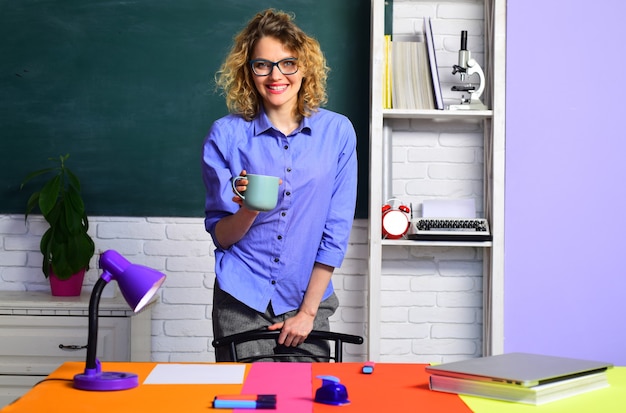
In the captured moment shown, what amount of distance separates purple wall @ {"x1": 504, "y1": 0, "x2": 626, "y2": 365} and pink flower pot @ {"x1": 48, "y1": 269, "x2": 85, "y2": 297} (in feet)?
6.03

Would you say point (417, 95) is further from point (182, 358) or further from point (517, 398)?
A: point (517, 398)

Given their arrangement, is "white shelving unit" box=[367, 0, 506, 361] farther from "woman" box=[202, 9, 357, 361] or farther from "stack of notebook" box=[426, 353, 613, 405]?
"stack of notebook" box=[426, 353, 613, 405]

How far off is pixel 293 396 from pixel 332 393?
0.31ft

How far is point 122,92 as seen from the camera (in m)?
3.63

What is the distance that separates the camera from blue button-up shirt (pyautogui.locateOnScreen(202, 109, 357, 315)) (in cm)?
223

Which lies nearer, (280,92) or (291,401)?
(291,401)

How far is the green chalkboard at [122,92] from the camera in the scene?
3619mm

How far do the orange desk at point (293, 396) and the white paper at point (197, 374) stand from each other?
0.02 metres

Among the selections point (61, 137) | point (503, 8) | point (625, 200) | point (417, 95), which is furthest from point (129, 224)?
point (625, 200)

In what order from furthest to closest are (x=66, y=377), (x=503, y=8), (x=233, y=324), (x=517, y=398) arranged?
(x=503, y=8), (x=233, y=324), (x=66, y=377), (x=517, y=398)

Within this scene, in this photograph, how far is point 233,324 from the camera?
221 centimetres

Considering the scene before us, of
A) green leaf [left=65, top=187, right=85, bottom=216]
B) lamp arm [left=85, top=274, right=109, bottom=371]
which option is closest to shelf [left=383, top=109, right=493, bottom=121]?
green leaf [left=65, top=187, right=85, bottom=216]

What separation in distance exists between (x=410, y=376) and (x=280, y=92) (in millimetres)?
936

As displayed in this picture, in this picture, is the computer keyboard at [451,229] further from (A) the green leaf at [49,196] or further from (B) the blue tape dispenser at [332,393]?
(B) the blue tape dispenser at [332,393]
